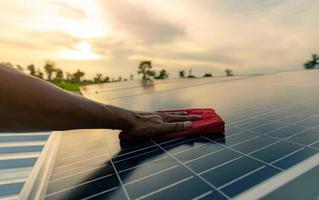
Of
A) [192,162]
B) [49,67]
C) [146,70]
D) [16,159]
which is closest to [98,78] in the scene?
[49,67]

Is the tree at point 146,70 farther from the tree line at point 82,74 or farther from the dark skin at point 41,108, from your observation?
the dark skin at point 41,108

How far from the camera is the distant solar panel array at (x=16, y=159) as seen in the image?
2.04 meters

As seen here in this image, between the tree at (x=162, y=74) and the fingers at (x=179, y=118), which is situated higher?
the fingers at (x=179, y=118)

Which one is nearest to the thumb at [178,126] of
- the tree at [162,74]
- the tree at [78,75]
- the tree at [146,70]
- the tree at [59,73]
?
the tree at [162,74]

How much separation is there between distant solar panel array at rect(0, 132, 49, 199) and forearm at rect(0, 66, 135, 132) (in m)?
0.60

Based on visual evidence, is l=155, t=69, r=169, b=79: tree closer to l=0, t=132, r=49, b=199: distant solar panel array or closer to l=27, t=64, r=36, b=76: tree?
l=0, t=132, r=49, b=199: distant solar panel array

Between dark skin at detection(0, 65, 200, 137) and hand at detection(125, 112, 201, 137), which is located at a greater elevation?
dark skin at detection(0, 65, 200, 137)

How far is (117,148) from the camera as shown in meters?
2.31

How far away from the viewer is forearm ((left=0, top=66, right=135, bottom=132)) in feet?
4.16

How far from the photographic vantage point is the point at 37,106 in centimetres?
139

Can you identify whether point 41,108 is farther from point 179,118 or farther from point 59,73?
point 59,73

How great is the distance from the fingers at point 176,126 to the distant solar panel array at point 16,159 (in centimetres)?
125

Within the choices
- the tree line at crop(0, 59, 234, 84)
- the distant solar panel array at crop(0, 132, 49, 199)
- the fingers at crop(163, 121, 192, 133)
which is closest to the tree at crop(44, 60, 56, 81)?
the tree line at crop(0, 59, 234, 84)

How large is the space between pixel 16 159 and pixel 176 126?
1791 millimetres
